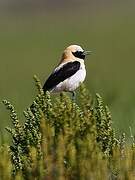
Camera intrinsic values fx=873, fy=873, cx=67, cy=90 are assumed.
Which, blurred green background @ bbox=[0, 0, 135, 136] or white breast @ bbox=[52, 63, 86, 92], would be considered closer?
white breast @ bbox=[52, 63, 86, 92]

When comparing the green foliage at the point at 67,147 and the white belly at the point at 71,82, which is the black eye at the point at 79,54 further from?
the green foliage at the point at 67,147

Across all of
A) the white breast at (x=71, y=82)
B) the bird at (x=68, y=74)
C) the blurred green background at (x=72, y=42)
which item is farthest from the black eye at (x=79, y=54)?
the blurred green background at (x=72, y=42)

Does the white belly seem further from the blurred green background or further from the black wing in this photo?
the blurred green background

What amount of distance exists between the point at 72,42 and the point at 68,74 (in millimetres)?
25400

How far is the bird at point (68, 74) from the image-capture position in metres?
7.99

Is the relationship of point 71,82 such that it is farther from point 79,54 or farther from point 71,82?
point 79,54

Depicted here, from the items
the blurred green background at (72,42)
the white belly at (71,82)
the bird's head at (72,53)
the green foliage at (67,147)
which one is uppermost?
the blurred green background at (72,42)

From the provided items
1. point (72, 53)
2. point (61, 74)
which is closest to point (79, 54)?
point (72, 53)

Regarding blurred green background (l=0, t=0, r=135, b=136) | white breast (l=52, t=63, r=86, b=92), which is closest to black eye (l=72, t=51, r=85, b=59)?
white breast (l=52, t=63, r=86, b=92)

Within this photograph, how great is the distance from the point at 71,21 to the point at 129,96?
31.7 metres

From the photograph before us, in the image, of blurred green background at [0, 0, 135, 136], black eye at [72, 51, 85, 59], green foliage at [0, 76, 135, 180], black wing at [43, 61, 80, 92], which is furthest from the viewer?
blurred green background at [0, 0, 135, 136]

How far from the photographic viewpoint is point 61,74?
8.11 meters

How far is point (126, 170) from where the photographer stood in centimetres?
331

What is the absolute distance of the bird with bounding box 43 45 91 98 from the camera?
26.2 feet
